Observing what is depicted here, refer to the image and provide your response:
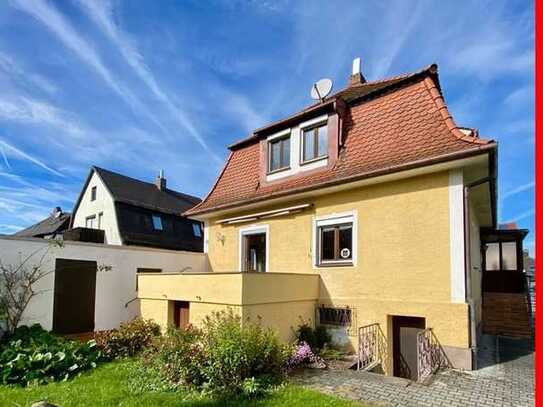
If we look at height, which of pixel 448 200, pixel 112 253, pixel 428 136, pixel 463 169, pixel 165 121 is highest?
pixel 165 121

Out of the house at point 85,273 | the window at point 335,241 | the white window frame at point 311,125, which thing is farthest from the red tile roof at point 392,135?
the house at point 85,273

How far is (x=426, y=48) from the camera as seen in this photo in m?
10.2

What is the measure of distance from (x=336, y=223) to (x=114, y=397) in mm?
7165

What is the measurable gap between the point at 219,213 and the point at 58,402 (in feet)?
29.2

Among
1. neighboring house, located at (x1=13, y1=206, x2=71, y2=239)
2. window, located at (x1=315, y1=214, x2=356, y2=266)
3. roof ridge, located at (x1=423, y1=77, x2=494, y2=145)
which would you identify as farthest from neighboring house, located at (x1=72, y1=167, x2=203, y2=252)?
roof ridge, located at (x1=423, y1=77, x2=494, y2=145)

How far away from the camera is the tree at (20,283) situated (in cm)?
1022

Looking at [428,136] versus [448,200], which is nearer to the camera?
[448,200]

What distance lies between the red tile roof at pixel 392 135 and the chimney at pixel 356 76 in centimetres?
90

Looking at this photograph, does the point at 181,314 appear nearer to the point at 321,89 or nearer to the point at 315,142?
the point at 315,142

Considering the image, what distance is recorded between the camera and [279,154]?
44.1 feet

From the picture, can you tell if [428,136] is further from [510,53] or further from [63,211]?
[63,211]

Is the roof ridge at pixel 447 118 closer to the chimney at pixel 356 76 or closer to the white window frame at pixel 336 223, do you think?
the white window frame at pixel 336 223

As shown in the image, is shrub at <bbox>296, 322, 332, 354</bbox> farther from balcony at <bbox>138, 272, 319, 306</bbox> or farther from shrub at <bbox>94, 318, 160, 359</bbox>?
shrub at <bbox>94, 318, 160, 359</bbox>

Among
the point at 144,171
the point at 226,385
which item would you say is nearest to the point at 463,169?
the point at 226,385
